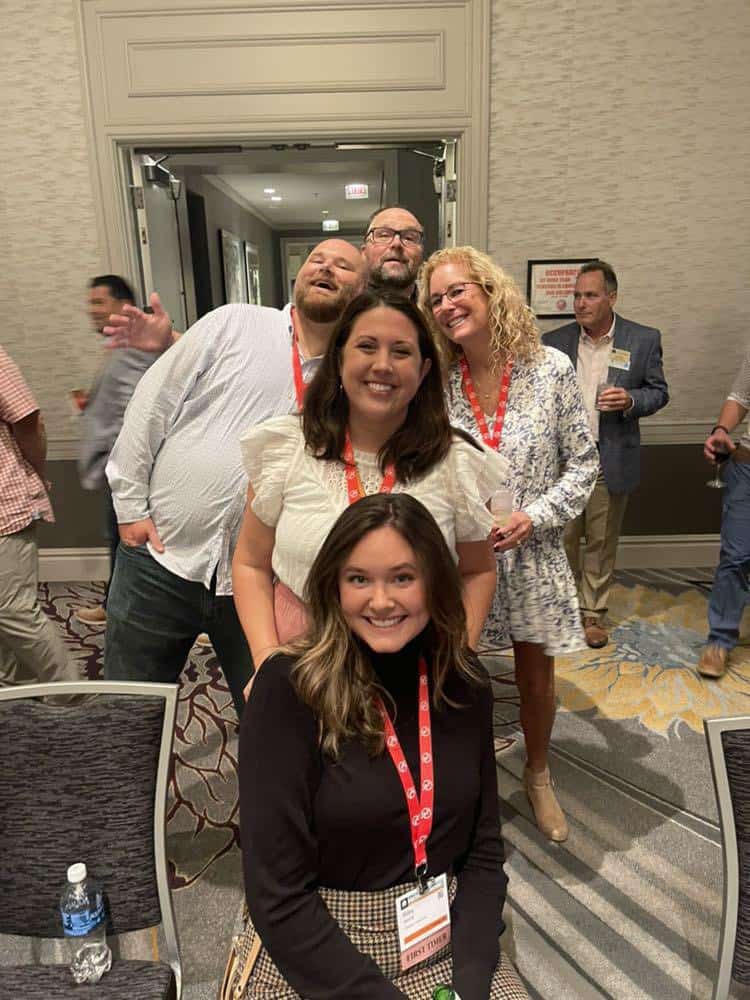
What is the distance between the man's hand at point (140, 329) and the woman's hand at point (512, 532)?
40.0 inches

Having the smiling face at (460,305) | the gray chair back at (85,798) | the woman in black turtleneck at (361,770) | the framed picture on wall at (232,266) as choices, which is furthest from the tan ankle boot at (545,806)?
the framed picture on wall at (232,266)

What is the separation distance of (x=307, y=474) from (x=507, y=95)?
10.8ft

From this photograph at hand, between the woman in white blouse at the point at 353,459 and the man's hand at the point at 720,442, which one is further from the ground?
the woman in white blouse at the point at 353,459

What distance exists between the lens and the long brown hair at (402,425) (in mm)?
1271

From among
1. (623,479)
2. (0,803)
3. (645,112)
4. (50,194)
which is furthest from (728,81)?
(0,803)

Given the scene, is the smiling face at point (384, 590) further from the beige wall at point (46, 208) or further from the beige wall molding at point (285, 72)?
the beige wall at point (46, 208)

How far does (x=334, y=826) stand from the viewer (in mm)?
1044

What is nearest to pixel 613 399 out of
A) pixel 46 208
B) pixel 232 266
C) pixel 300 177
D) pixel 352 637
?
pixel 352 637

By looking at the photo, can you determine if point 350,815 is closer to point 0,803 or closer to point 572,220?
point 0,803

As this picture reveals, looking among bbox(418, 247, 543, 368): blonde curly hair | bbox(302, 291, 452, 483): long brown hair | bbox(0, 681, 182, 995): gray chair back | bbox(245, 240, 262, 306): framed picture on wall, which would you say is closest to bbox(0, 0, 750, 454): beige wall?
bbox(418, 247, 543, 368): blonde curly hair

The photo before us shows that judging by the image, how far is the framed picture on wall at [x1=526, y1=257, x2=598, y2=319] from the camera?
3.84m

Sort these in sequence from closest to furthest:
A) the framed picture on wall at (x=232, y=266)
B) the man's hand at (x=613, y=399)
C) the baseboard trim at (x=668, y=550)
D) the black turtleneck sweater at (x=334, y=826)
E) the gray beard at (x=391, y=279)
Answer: the black turtleneck sweater at (x=334, y=826) → the gray beard at (x=391, y=279) → the man's hand at (x=613, y=399) → the baseboard trim at (x=668, y=550) → the framed picture on wall at (x=232, y=266)

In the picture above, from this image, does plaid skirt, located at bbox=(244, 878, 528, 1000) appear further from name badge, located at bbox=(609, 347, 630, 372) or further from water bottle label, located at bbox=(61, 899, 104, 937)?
name badge, located at bbox=(609, 347, 630, 372)

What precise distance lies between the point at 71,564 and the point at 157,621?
3056mm
